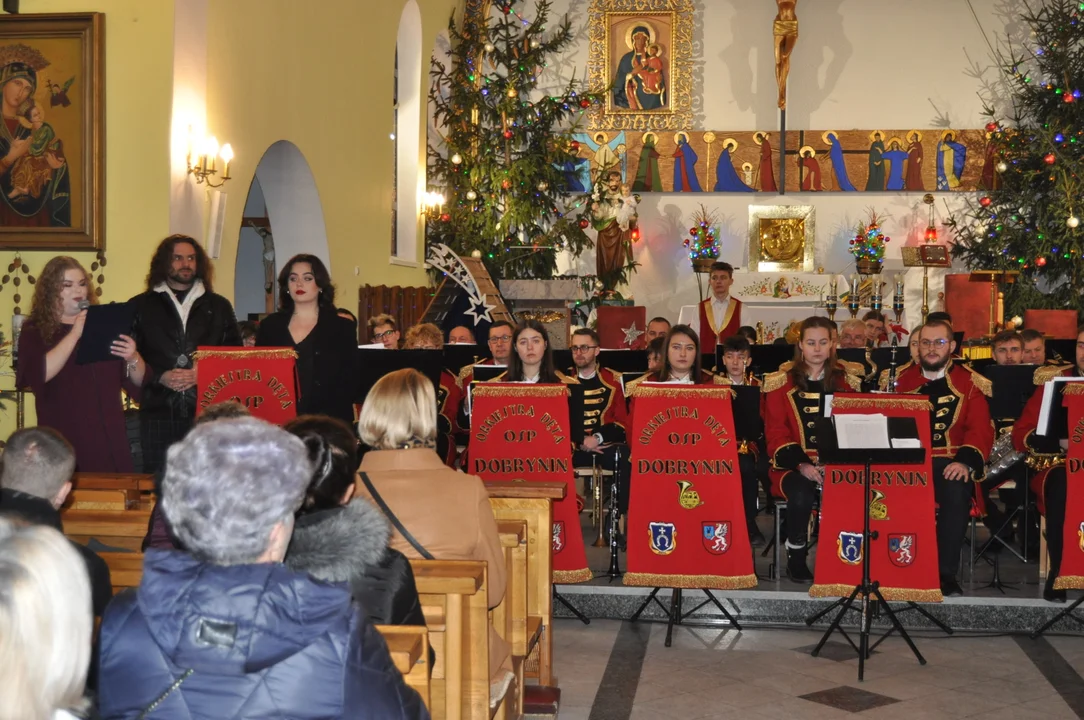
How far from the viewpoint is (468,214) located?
16.6 metres

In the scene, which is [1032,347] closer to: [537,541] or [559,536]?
[559,536]

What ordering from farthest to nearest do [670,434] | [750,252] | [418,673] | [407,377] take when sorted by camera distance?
1. [750,252]
2. [670,434]
3. [407,377]
4. [418,673]

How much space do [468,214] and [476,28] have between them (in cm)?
295

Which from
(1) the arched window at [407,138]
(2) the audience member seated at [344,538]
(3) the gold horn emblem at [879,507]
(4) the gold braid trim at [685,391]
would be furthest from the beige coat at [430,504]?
(1) the arched window at [407,138]

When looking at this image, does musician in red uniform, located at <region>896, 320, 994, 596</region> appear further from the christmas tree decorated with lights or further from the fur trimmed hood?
the christmas tree decorated with lights

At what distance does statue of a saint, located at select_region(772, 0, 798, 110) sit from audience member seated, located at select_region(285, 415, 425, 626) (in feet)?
54.0

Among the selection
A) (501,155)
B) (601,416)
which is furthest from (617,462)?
(501,155)

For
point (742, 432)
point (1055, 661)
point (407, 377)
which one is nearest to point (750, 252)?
point (742, 432)

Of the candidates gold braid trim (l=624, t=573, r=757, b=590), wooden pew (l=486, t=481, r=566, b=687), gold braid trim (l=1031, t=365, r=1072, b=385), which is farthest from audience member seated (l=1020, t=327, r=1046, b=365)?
wooden pew (l=486, t=481, r=566, b=687)

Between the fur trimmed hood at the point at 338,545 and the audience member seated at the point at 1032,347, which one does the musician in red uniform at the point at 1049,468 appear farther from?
the fur trimmed hood at the point at 338,545

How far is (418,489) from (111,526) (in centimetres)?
139

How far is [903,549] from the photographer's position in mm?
6203

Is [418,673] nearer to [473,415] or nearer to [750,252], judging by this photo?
[473,415]

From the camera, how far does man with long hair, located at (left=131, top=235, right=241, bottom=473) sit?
5707mm
